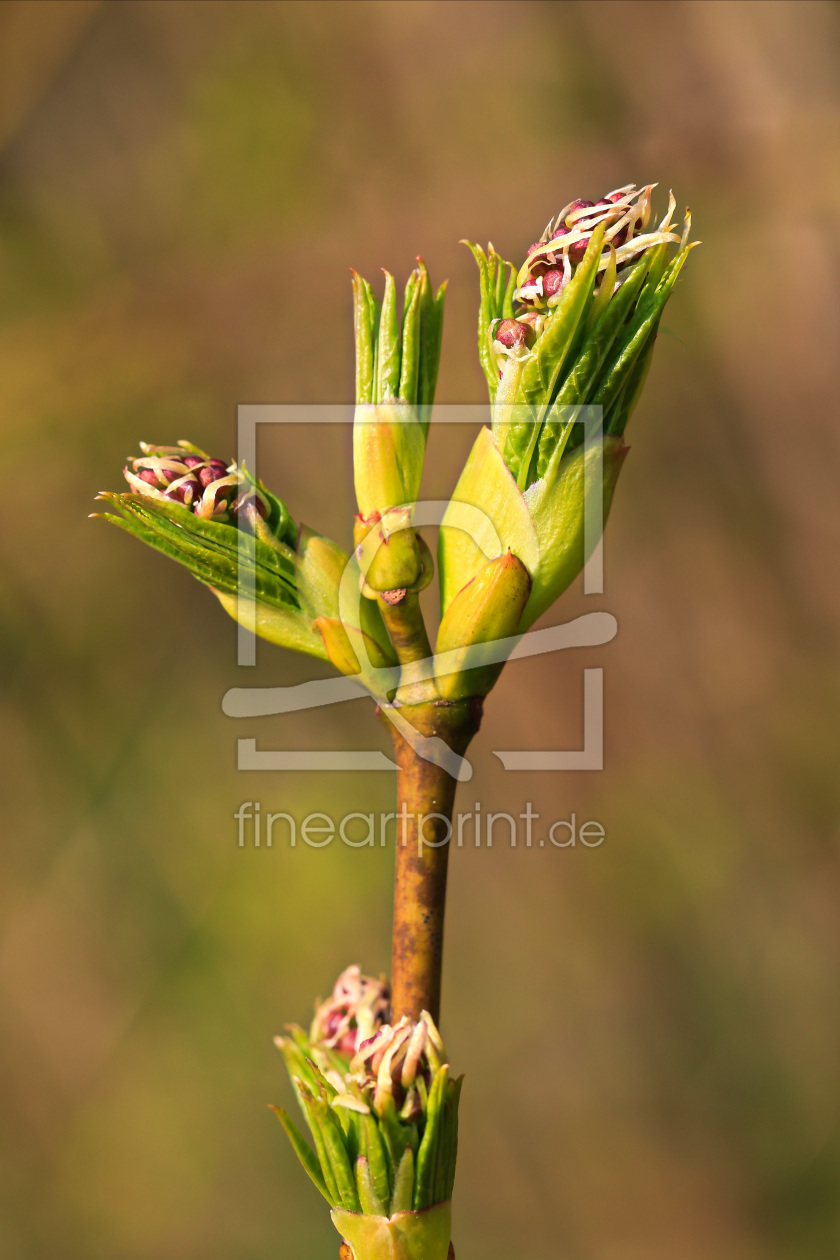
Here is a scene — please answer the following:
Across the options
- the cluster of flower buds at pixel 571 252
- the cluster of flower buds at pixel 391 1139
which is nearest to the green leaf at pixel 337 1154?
the cluster of flower buds at pixel 391 1139

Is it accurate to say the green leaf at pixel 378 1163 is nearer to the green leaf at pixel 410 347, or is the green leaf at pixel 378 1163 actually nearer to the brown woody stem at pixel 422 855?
the brown woody stem at pixel 422 855

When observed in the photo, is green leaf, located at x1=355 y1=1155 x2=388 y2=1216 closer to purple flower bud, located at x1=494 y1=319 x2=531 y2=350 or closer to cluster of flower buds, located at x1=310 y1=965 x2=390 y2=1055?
cluster of flower buds, located at x1=310 y1=965 x2=390 y2=1055

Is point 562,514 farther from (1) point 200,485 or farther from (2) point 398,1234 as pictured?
(2) point 398,1234

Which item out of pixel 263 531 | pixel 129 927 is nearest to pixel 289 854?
pixel 129 927

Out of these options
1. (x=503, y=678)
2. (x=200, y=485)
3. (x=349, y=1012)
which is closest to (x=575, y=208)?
(x=200, y=485)

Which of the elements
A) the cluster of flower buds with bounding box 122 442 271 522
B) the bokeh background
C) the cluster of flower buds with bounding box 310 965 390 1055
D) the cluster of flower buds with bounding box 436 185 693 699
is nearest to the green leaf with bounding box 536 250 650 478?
the cluster of flower buds with bounding box 436 185 693 699

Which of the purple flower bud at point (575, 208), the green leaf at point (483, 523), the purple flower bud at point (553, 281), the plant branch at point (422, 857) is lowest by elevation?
the plant branch at point (422, 857)
